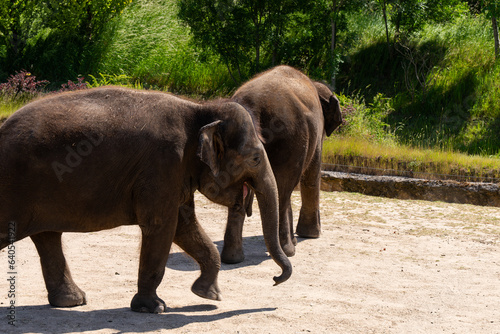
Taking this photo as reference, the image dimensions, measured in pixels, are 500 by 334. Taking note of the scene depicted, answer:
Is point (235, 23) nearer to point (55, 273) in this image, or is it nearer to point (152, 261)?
point (55, 273)

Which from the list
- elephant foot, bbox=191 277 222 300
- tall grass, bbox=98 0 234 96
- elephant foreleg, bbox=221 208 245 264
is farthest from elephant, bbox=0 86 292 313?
tall grass, bbox=98 0 234 96

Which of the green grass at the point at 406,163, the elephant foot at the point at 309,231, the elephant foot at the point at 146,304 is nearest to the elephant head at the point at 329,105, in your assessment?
the elephant foot at the point at 309,231

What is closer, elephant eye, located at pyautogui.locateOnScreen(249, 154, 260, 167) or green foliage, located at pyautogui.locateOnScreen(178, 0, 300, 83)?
elephant eye, located at pyautogui.locateOnScreen(249, 154, 260, 167)

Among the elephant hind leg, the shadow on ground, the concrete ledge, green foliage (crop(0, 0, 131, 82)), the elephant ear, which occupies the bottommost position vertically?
the concrete ledge

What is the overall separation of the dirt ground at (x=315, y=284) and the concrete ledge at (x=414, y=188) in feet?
6.84

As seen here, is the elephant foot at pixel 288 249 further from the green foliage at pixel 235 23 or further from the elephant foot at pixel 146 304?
the green foliage at pixel 235 23

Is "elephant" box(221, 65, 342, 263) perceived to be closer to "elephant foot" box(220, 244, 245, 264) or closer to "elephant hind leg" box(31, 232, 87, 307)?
"elephant foot" box(220, 244, 245, 264)

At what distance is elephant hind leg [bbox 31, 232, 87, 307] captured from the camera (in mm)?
5660

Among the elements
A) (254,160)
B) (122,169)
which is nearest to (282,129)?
(254,160)

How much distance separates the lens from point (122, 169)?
211 inches

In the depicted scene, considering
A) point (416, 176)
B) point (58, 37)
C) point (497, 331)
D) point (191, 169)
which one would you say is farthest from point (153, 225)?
point (58, 37)

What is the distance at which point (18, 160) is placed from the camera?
506 cm

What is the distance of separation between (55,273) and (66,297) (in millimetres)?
214

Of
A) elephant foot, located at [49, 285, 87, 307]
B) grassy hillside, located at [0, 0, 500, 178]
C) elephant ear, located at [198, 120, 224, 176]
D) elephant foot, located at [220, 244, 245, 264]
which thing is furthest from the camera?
grassy hillside, located at [0, 0, 500, 178]
